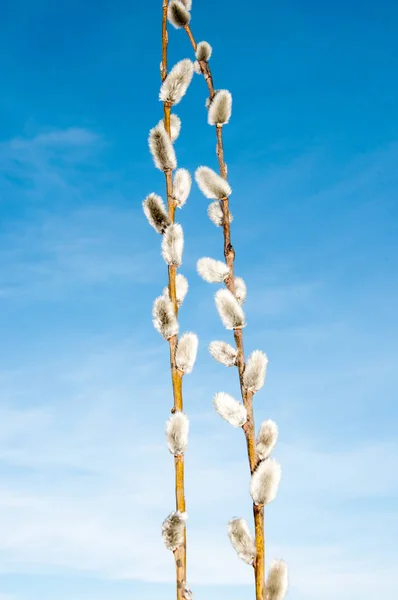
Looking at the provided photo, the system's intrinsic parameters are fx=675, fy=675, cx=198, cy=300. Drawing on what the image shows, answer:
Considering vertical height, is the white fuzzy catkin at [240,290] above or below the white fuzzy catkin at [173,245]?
below

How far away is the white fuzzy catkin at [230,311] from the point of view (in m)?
1.85

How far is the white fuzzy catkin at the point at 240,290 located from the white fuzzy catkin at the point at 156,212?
27 centimetres

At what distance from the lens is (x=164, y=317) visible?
1885mm

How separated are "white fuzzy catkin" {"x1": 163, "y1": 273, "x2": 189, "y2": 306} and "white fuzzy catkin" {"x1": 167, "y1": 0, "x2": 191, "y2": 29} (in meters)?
0.89

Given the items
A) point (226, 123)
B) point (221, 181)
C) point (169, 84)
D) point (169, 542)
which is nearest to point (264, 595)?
point (169, 542)

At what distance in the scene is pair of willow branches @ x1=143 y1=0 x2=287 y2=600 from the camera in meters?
1.71

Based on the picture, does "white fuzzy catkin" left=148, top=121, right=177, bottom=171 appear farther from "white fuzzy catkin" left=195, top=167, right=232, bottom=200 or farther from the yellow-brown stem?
the yellow-brown stem

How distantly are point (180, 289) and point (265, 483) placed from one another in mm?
600

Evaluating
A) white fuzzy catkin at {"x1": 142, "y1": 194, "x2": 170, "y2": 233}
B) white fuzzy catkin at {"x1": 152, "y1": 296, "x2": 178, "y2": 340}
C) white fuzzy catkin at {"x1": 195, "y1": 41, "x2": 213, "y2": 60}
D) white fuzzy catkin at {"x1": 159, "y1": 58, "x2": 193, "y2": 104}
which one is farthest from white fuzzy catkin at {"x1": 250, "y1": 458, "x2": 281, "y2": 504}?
white fuzzy catkin at {"x1": 195, "y1": 41, "x2": 213, "y2": 60}

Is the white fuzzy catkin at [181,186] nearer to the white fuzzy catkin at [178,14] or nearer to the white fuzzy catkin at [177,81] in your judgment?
the white fuzzy catkin at [177,81]

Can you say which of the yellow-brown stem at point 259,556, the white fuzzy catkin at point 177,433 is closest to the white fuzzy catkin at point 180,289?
the white fuzzy catkin at point 177,433

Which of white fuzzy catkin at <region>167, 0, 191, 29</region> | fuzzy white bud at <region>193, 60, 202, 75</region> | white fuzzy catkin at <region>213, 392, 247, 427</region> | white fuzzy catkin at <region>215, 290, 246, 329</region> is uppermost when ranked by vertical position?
white fuzzy catkin at <region>167, 0, 191, 29</region>

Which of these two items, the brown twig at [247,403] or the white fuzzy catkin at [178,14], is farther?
the white fuzzy catkin at [178,14]

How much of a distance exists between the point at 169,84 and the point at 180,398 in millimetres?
994
